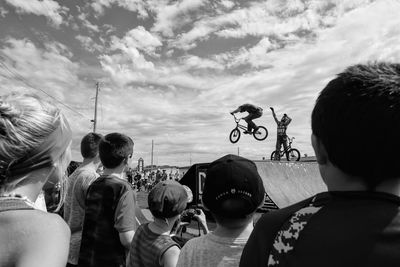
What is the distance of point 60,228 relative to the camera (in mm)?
1178

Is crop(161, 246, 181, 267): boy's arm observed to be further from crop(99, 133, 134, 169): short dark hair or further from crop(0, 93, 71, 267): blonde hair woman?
crop(99, 133, 134, 169): short dark hair

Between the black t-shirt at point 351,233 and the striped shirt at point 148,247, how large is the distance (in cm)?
128

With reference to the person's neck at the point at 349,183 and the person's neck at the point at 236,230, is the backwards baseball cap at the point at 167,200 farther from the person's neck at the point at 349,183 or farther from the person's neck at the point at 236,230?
the person's neck at the point at 349,183

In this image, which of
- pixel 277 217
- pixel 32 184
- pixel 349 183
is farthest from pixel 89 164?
pixel 349 183

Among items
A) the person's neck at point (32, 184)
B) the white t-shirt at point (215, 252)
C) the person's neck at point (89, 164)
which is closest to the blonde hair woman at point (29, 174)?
the person's neck at point (32, 184)

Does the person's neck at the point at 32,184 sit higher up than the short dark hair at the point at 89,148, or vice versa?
the short dark hair at the point at 89,148

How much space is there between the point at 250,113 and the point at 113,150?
34.9 feet

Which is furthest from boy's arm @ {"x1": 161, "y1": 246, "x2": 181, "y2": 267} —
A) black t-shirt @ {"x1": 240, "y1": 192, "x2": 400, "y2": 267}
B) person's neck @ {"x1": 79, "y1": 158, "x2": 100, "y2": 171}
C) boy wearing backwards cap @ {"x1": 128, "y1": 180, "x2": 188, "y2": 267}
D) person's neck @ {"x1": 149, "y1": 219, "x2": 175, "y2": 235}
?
person's neck @ {"x1": 79, "y1": 158, "x2": 100, "y2": 171}

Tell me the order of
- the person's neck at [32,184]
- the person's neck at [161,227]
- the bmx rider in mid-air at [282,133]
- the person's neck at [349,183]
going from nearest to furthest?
the person's neck at [349,183] < the person's neck at [32,184] < the person's neck at [161,227] < the bmx rider in mid-air at [282,133]

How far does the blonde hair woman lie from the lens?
3.66 ft

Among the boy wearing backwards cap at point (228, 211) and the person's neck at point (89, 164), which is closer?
the boy wearing backwards cap at point (228, 211)

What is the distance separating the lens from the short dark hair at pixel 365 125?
915 millimetres

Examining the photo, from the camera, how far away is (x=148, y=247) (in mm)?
2117

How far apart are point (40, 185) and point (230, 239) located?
0.86m
